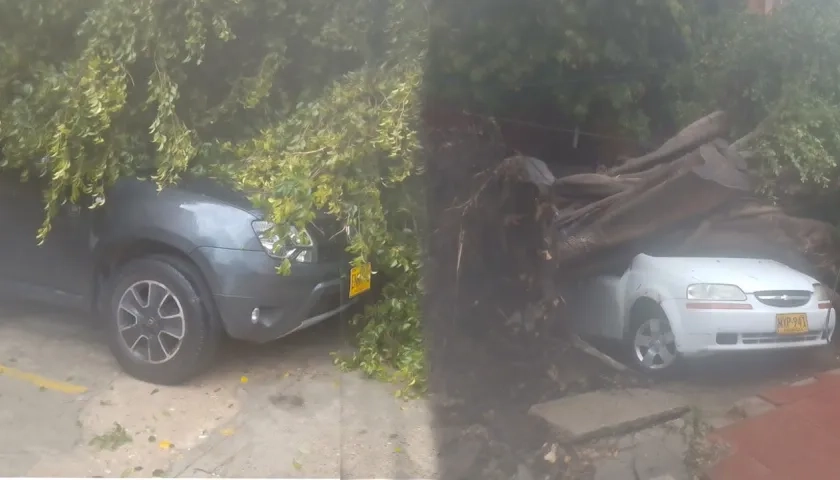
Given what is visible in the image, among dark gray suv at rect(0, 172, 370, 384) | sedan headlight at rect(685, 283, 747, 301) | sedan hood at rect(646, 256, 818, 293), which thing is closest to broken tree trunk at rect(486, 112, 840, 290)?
sedan hood at rect(646, 256, 818, 293)

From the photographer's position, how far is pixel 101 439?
3746 millimetres

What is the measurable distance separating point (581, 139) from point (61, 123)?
2.59m

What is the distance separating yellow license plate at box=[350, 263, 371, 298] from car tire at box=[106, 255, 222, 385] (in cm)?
75

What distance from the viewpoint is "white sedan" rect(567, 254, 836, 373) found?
3271 millimetres

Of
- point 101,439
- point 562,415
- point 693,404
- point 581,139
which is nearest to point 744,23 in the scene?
point 581,139

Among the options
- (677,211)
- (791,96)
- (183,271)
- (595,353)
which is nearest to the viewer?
(791,96)

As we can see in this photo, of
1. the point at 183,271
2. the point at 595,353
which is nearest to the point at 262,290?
the point at 183,271

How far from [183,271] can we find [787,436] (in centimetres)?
311

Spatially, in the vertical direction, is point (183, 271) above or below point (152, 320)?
above

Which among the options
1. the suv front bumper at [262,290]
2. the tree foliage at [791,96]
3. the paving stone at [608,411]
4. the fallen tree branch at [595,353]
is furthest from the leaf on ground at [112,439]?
the tree foliage at [791,96]

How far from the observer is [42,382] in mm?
4086

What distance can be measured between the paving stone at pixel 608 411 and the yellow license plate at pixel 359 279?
1.13 metres

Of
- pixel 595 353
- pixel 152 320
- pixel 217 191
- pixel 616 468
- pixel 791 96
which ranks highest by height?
pixel 791 96

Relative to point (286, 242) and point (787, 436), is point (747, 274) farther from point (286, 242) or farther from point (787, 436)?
point (286, 242)
